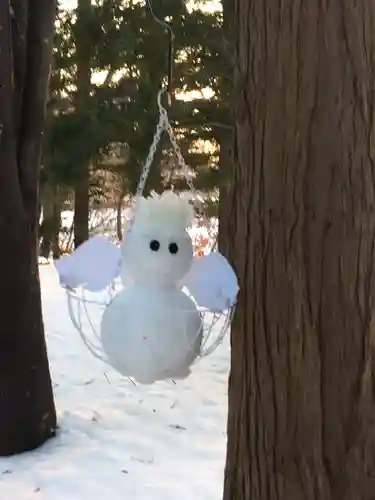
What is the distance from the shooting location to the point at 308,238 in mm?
1372

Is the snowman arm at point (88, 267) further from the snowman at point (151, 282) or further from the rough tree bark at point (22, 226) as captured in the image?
the rough tree bark at point (22, 226)

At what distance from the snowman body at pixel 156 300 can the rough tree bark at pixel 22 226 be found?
1.57 m

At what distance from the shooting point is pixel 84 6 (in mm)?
5090

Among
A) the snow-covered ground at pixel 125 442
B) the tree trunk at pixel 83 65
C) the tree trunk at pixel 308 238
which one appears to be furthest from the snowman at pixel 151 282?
the tree trunk at pixel 83 65

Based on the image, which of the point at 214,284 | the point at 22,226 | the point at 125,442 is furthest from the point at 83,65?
the point at 214,284

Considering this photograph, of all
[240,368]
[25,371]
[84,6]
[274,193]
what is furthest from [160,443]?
[84,6]

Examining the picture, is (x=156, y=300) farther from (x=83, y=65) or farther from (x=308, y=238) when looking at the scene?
(x=83, y=65)

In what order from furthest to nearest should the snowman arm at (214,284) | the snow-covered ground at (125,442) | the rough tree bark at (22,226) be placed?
the rough tree bark at (22,226)
the snow-covered ground at (125,442)
the snowman arm at (214,284)

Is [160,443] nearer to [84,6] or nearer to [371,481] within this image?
[371,481]

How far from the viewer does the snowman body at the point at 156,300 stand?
132 centimetres

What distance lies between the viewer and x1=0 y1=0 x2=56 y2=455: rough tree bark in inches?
111

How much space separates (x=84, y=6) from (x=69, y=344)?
2.20 meters

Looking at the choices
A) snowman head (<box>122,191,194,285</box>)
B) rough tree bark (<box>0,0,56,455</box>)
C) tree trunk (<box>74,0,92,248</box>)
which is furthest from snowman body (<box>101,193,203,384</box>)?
tree trunk (<box>74,0,92,248</box>)

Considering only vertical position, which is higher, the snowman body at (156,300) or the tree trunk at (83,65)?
the tree trunk at (83,65)
